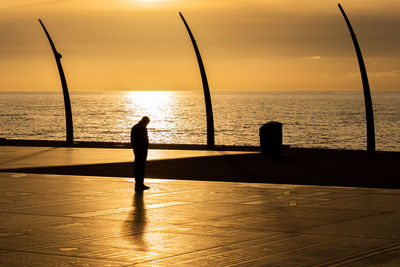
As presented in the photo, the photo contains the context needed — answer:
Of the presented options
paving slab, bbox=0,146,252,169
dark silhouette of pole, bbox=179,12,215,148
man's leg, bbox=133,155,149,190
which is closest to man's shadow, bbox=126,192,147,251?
man's leg, bbox=133,155,149,190

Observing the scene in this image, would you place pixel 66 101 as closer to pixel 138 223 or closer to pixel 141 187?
pixel 141 187

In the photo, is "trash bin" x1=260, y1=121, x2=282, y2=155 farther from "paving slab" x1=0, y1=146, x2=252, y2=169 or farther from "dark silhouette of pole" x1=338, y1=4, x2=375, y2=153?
"dark silhouette of pole" x1=338, y1=4, x2=375, y2=153

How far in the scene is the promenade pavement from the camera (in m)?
8.59

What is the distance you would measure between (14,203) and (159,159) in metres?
10.8

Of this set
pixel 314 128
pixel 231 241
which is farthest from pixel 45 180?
pixel 314 128

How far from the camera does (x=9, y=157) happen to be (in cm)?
2464

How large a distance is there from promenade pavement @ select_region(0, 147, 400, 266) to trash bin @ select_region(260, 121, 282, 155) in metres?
8.62

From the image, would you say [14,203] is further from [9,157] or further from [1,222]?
[9,157]

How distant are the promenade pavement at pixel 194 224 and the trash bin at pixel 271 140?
8619mm

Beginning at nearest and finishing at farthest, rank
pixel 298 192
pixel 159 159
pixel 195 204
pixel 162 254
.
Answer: pixel 162 254, pixel 195 204, pixel 298 192, pixel 159 159

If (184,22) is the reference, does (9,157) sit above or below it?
below

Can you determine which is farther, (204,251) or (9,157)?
(9,157)

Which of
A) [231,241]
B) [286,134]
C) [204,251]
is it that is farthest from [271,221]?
[286,134]

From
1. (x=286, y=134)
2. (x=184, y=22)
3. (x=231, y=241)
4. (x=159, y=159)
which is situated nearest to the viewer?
(x=231, y=241)
